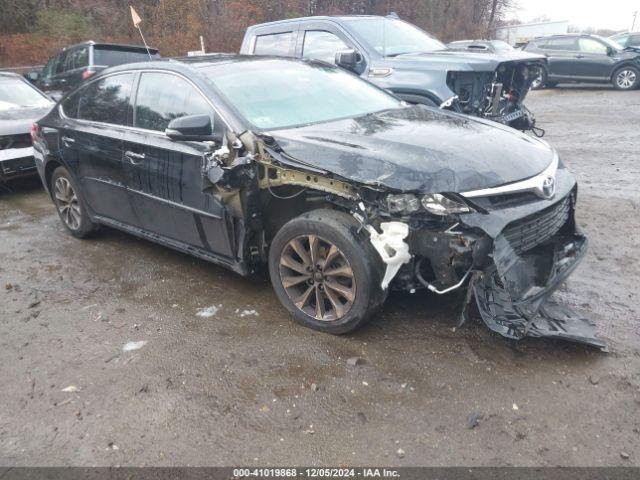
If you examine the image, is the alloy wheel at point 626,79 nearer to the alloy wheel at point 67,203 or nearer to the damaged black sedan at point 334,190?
the damaged black sedan at point 334,190

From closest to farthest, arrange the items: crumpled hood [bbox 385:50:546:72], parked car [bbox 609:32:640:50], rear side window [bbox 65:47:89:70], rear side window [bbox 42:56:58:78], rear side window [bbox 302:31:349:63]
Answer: crumpled hood [bbox 385:50:546:72] < rear side window [bbox 302:31:349:63] < rear side window [bbox 65:47:89:70] < rear side window [bbox 42:56:58:78] < parked car [bbox 609:32:640:50]

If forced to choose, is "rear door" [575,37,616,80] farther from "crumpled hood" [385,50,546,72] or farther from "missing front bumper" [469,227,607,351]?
"missing front bumper" [469,227,607,351]

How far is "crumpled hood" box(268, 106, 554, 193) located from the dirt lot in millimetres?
1014

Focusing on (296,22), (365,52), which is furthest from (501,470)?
(296,22)

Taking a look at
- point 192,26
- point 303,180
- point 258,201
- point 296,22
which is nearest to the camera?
point 303,180

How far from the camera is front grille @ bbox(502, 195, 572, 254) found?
296 cm

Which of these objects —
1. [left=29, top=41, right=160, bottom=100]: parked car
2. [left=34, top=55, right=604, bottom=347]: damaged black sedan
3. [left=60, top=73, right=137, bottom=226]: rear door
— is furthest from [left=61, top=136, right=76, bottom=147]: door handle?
[left=29, top=41, right=160, bottom=100]: parked car

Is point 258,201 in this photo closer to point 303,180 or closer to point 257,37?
point 303,180

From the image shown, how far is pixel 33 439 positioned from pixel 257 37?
21.1ft

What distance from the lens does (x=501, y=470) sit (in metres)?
2.29

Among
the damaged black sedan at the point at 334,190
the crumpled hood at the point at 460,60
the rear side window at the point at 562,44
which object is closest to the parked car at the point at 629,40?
the rear side window at the point at 562,44

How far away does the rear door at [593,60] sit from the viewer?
598 inches

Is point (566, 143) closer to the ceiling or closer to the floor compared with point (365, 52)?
closer to the floor

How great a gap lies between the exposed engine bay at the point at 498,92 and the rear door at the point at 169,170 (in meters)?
3.54
